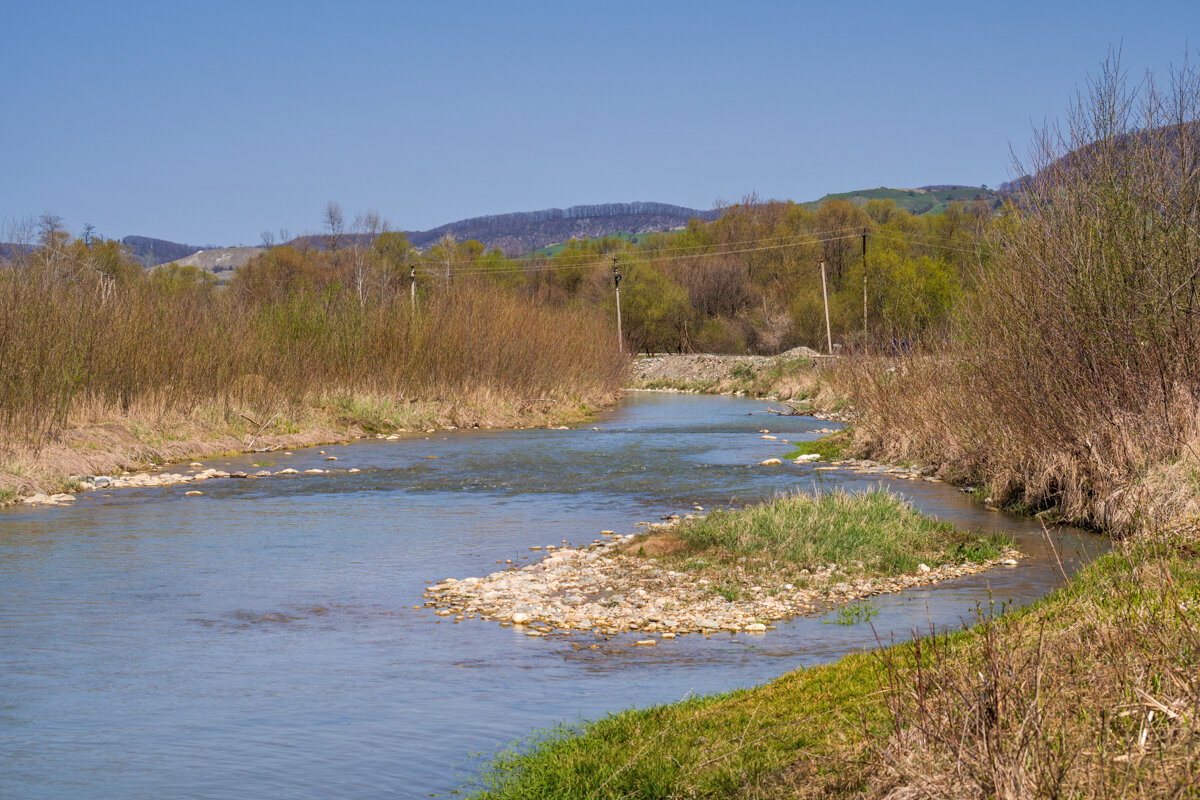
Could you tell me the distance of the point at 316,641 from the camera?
9.70 meters

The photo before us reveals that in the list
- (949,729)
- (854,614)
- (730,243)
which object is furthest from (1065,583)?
(730,243)

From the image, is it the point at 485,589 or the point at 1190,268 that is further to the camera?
the point at 1190,268

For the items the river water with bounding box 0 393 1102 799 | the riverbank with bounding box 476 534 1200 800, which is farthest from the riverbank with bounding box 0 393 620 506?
the riverbank with bounding box 476 534 1200 800

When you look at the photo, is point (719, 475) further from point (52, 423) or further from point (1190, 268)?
point (52, 423)

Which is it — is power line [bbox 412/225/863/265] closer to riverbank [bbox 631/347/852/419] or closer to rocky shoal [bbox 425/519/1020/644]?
riverbank [bbox 631/347/852/419]

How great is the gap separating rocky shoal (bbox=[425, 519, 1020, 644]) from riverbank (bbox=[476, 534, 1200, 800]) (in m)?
2.66

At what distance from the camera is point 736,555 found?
40.2 feet

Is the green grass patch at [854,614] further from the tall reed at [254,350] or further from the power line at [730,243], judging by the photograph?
the power line at [730,243]

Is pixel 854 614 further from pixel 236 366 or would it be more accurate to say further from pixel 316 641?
pixel 236 366

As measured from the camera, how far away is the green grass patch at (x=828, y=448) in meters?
24.1

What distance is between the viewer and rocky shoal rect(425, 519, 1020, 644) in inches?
397

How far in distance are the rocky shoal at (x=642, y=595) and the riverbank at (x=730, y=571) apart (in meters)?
0.01

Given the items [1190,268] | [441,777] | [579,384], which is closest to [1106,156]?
[1190,268]

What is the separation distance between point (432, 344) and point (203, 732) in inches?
1071
